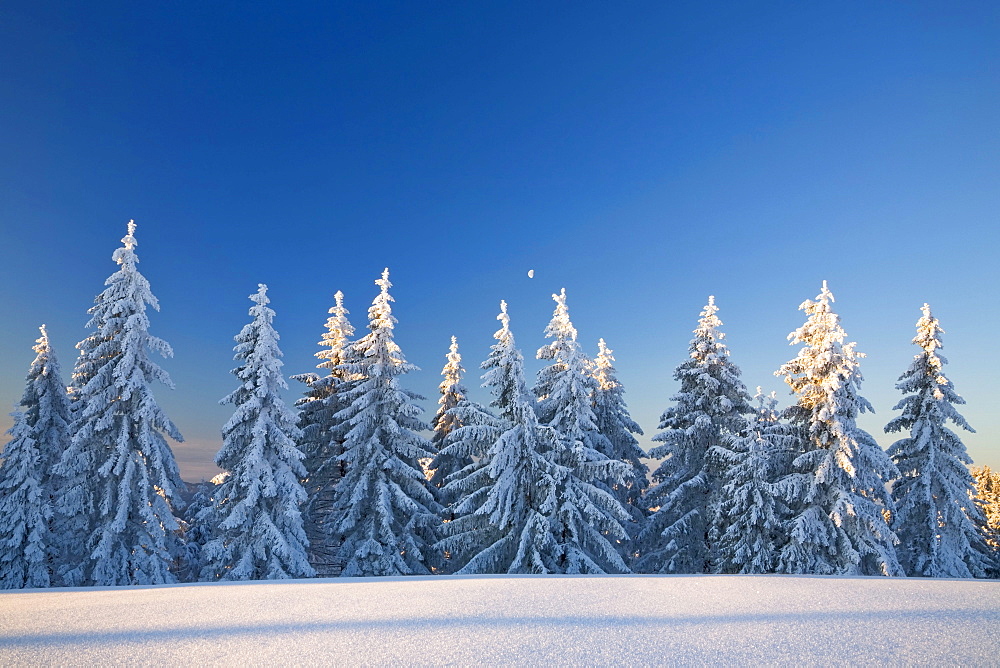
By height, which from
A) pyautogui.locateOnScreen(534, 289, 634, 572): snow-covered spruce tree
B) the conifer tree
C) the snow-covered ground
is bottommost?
the conifer tree

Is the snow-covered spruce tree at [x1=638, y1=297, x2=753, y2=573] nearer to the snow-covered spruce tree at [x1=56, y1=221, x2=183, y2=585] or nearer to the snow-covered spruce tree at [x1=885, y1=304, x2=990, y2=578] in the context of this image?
the snow-covered spruce tree at [x1=885, y1=304, x2=990, y2=578]

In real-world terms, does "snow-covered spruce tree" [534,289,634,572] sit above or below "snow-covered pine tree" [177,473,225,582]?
above

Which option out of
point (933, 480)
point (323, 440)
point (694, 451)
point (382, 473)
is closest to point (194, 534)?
point (323, 440)

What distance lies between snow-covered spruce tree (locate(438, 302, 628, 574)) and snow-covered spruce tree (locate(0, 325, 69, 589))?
1634 cm

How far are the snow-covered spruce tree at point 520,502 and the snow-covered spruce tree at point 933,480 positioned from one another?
44.3 feet

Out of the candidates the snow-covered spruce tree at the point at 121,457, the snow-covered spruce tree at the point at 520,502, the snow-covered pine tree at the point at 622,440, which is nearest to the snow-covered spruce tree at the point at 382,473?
the snow-covered spruce tree at the point at 520,502

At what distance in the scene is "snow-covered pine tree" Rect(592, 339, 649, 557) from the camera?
24.7 metres

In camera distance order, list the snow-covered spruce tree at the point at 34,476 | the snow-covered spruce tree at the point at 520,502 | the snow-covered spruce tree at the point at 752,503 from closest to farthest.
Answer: the snow-covered spruce tree at the point at 520,502 → the snow-covered spruce tree at the point at 752,503 → the snow-covered spruce tree at the point at 34,476

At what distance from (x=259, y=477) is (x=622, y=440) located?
611 inches

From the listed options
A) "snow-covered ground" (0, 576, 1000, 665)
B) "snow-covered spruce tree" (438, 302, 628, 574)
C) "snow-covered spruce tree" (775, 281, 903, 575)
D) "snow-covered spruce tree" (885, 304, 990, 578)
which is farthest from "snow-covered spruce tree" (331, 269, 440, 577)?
"snow-covered spruce tree" (885, 304, 990, 578)

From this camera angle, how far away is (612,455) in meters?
24.8

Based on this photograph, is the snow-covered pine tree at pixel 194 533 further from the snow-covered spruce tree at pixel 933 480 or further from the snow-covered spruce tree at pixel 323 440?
the snow-covered spruce tree at pixel 933 480

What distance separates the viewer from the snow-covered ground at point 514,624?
487cm

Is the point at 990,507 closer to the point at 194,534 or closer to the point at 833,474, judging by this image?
the point at 833,474
